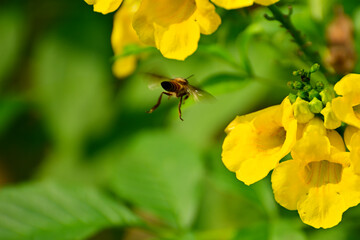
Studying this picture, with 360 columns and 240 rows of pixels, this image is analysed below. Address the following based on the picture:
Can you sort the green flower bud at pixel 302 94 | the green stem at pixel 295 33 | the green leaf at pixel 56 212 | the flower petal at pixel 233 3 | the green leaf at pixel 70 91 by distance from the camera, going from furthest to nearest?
the green leaf at pixel 70 91, the green leaf at pixel 56 212, the green stem at pixel 295 33, the green flower bud at pixel 302 94, the flower petal at pixel 233 3

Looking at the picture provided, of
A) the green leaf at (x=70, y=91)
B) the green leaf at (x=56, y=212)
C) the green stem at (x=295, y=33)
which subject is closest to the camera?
the green stem at (x=295, y=33)

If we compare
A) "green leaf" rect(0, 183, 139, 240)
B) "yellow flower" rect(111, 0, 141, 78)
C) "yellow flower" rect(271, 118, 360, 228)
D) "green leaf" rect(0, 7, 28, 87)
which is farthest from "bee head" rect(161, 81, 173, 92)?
"green leaf" rect(0, 7, 28, 87)

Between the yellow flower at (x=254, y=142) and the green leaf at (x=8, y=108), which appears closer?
the yellow flower at (x=254, y=142)

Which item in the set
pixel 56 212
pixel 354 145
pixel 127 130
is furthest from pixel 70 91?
pixel 354 145

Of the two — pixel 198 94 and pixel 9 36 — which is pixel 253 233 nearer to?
pixel 198 94

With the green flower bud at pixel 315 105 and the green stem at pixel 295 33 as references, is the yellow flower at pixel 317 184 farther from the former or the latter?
the green stem at pixel 295 33

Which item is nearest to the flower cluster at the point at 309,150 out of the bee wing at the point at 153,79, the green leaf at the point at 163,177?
the bee wing at the point at 153,79

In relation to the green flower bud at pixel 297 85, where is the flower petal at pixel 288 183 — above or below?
below

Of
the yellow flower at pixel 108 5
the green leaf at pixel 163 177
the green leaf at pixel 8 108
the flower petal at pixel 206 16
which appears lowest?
the green leaf at pixel 8 108
